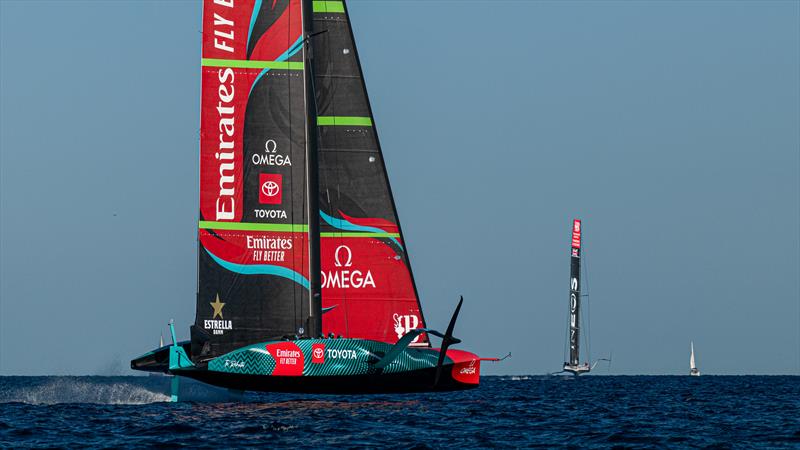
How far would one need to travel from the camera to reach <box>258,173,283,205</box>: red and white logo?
35.6m

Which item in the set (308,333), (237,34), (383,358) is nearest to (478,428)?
(383,358)

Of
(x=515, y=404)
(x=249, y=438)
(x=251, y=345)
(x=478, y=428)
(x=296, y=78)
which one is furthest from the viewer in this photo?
(x=515, y=404)

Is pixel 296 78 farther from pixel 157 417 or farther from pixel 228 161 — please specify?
pixel 157 417

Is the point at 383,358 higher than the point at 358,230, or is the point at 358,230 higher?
the point at 358,230

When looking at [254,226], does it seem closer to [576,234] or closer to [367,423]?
[367,423]

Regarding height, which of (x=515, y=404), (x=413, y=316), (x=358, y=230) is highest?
(x=358, y=230)

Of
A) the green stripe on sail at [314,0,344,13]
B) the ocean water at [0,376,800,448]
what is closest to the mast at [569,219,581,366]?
the ocean water at [0,376,800,448]

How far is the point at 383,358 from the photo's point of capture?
3431cm

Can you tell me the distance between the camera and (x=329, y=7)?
39062 millimetres

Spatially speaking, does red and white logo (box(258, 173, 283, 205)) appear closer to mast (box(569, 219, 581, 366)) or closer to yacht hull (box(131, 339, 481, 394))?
yacht hull (box(131, 339, 481, 394))

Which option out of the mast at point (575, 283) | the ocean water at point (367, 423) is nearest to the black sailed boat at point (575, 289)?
the mast at point (575, 283)

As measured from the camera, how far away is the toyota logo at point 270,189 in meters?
35.7

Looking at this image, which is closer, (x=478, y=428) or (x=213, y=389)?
(x=478, y=428)

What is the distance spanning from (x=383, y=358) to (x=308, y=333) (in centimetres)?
241
